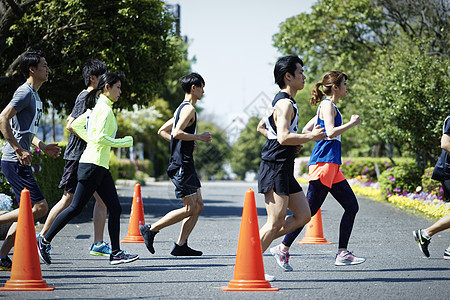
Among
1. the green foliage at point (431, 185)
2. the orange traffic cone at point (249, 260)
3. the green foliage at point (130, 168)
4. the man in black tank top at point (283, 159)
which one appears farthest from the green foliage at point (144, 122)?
the orange traffic cone at point (249, 260)

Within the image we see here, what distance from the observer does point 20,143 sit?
6887 mm

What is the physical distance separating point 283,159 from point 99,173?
190 cm

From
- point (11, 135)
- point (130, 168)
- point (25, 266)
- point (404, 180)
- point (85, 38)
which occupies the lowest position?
point (130, 168)

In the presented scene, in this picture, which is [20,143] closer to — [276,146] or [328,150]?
[276,146]

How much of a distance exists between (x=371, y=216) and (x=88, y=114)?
27.6 feet

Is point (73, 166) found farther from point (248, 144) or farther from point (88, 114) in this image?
point (248, 144)

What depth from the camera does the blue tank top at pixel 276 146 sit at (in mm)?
6504

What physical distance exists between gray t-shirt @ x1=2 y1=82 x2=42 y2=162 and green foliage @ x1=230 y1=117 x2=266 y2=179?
73973 millimetres

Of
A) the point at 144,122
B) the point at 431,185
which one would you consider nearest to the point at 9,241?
the point at 431,185

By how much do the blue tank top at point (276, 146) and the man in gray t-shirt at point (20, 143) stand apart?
6.96ft

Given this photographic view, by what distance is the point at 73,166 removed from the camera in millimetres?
8320

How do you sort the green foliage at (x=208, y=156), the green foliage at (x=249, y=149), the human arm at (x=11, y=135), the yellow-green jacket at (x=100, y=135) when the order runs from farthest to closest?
the green foliage at (x=249, y=149) → the green foliage at (x=208, y=156) → the yellow-green jacket at (x=100, y=135) → the human arm at (x=11, y=135)

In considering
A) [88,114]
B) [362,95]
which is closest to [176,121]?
[88,114]

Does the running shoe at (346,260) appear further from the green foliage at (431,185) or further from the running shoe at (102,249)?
the green foliage at (431,185)
